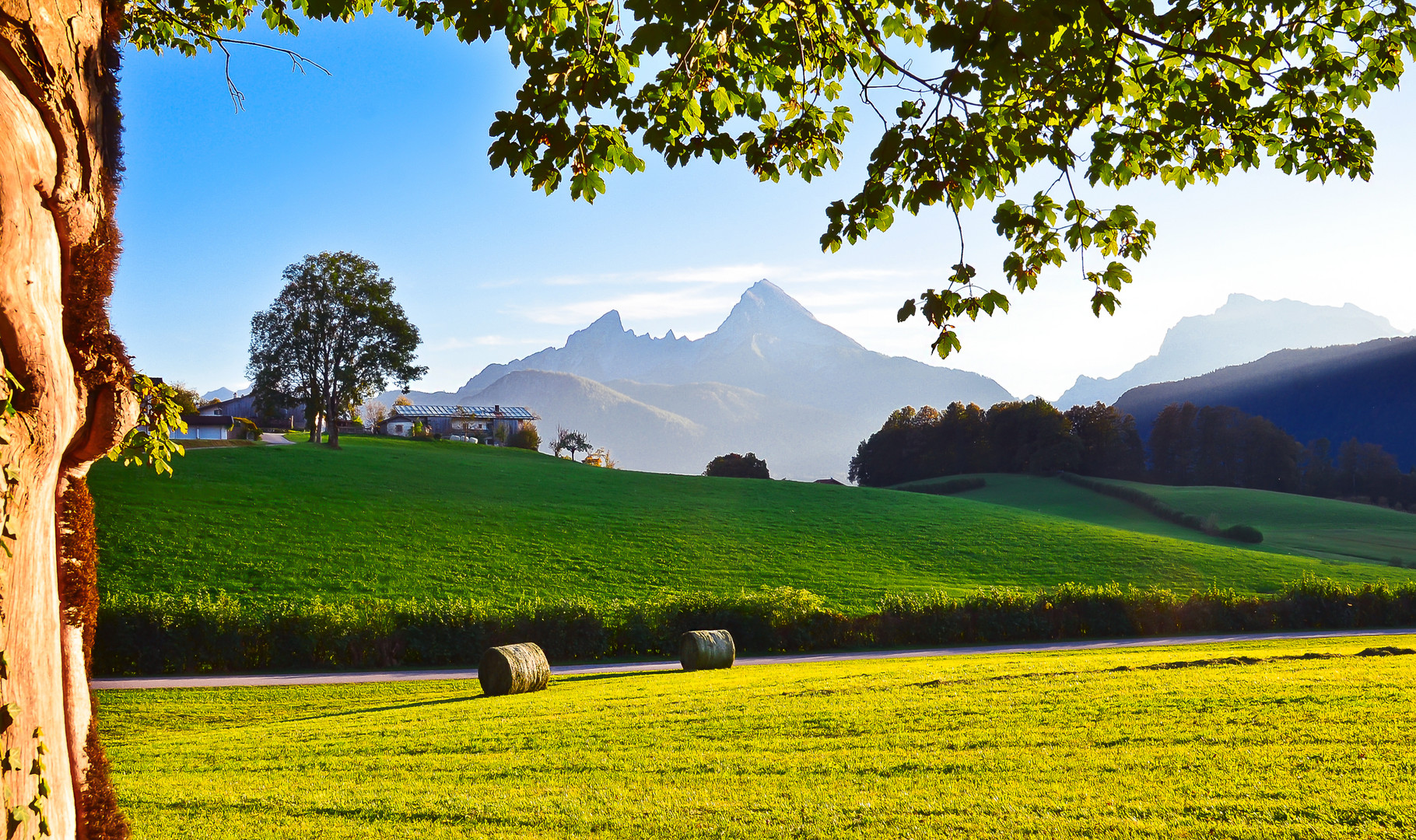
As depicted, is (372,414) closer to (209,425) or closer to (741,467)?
(209,425)

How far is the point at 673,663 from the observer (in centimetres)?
2519

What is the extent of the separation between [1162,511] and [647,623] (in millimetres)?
59162

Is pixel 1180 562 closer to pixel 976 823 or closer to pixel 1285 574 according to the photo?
pixel 1285 574

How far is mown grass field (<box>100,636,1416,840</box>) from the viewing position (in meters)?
7.52

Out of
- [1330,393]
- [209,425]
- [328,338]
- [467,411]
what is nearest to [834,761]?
[328,338]

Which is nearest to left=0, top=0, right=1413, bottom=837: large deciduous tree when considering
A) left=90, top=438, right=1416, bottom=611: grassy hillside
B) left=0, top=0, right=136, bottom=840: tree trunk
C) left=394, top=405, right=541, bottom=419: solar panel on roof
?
left=0, top=0, right=136, bottom=840: tree trunk

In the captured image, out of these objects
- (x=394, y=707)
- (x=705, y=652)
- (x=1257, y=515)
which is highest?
(x=394, y=707)

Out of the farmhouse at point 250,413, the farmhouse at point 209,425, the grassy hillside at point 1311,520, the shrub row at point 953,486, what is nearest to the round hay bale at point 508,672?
the grassy hillside at point 1311,520

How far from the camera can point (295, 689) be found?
2034 cm

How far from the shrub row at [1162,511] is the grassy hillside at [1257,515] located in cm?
68

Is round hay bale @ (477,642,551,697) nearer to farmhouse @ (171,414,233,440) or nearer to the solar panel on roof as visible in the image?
farmhouse @ (171,414,233,440)

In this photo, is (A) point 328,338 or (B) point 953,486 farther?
(B) point 953,486

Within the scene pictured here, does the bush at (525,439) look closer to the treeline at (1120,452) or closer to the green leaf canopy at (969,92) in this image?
the treeline at (1120,452)

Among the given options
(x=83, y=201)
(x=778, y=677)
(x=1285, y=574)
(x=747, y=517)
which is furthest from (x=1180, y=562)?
(x=83, y=201)
